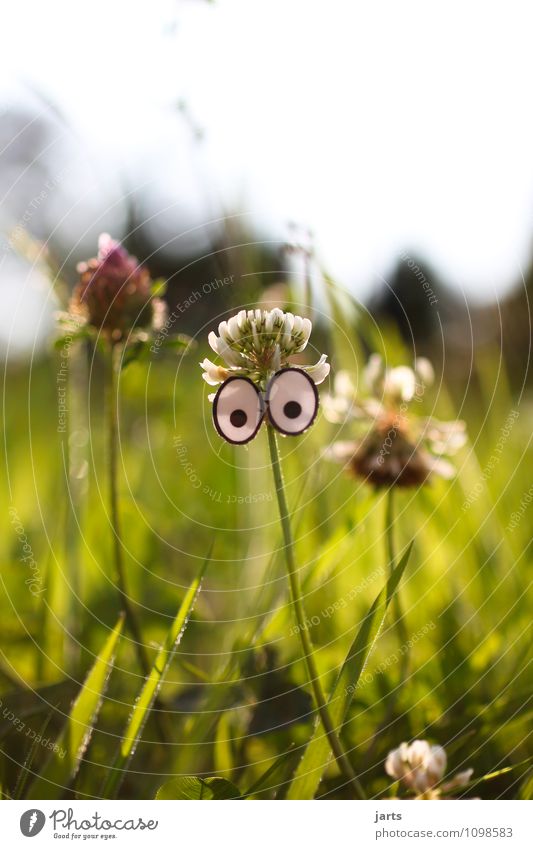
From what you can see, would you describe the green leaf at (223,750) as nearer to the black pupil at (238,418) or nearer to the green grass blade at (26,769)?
the green grass blade at (26,769)

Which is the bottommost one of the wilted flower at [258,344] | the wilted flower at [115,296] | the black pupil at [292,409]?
the black pupil at [292,409]

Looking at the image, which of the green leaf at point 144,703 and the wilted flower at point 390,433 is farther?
the wilted flower at point 390,433

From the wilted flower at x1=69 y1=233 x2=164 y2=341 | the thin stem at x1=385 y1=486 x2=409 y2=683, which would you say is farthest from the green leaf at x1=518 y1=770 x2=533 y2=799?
the wilted flower at x1=69 y1=233 x2=164 y2=341

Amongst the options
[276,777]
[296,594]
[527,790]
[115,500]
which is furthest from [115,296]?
[527,790]

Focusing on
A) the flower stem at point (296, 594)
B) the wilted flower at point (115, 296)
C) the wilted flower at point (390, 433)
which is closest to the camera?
the flower stem at point (296, 594)

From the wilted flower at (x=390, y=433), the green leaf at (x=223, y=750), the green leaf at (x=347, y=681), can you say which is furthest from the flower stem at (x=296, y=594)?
the wilted flower at (x=390, y=433)

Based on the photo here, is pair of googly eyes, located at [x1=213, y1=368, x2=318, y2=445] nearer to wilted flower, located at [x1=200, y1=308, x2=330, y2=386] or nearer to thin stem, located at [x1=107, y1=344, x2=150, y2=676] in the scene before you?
wilted flower, located at [x1=200, y1=308, x2=330, y2=386]
